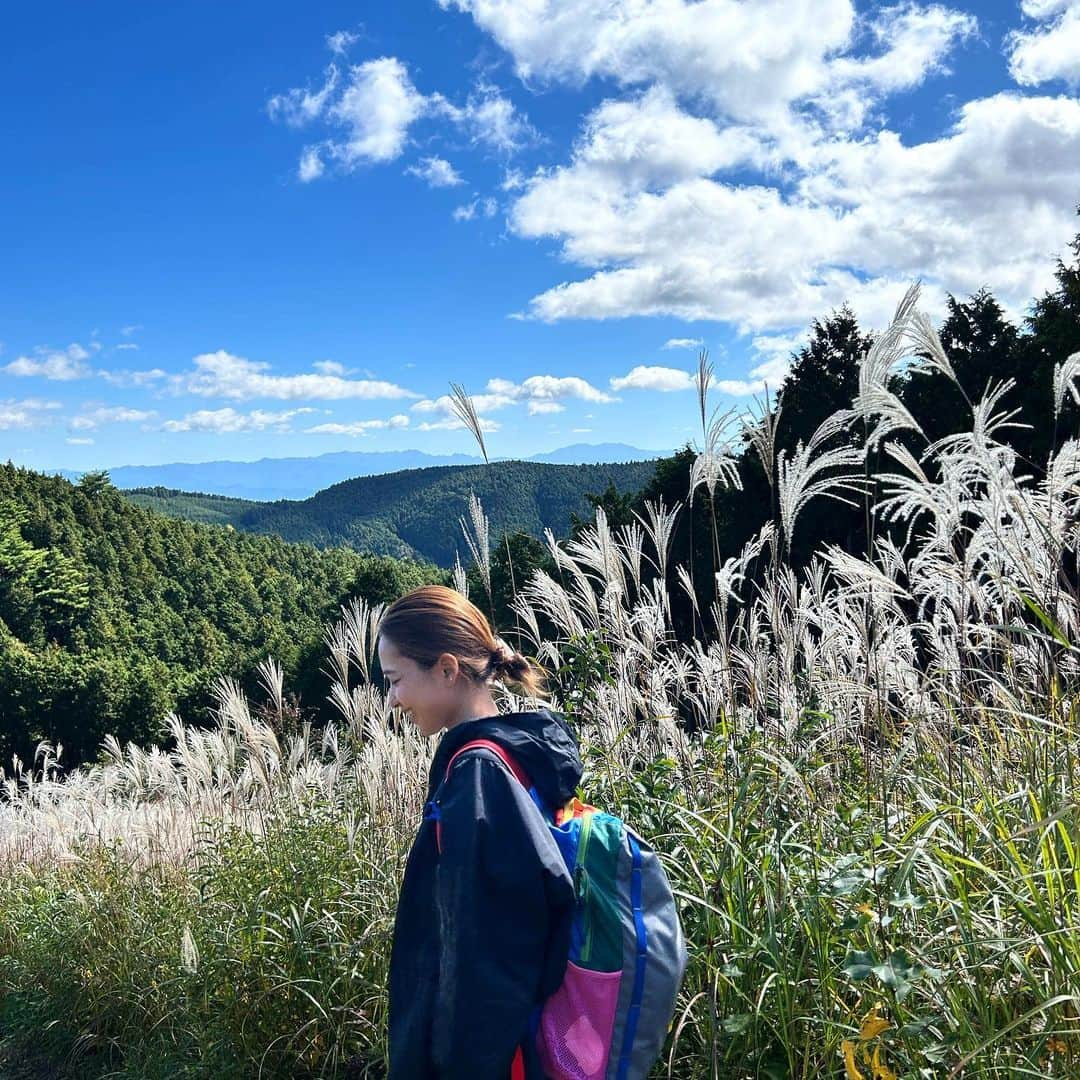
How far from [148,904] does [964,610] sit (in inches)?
148

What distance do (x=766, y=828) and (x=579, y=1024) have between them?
95cm

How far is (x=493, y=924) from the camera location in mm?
1368

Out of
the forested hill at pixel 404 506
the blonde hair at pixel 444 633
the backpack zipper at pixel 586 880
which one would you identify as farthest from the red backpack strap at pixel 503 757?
the forested hill at pixel 404 506

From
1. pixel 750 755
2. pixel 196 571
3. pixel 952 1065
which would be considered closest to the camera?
pixel 952 1065

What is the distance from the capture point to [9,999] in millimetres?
4195

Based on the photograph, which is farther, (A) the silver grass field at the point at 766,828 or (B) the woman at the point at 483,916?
(A) the silver grass field at the point at 766,828

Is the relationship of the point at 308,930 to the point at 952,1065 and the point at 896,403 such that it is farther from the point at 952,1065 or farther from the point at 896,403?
the point at 896,403

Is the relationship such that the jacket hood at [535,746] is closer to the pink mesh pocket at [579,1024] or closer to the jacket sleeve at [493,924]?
the jacket sleeve at [493,924]

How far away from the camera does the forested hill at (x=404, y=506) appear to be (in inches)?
4284

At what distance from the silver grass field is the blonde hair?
2.14 feet

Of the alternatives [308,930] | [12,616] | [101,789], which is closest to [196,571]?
[12,616]

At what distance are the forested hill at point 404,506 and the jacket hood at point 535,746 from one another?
9970 cm

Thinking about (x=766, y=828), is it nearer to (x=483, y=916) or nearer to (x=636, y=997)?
(x=636, y=997)

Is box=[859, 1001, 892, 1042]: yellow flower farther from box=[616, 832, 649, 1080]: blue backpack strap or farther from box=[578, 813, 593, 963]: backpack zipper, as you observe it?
box=[578, 813, 593, 963]: backpack zipper
